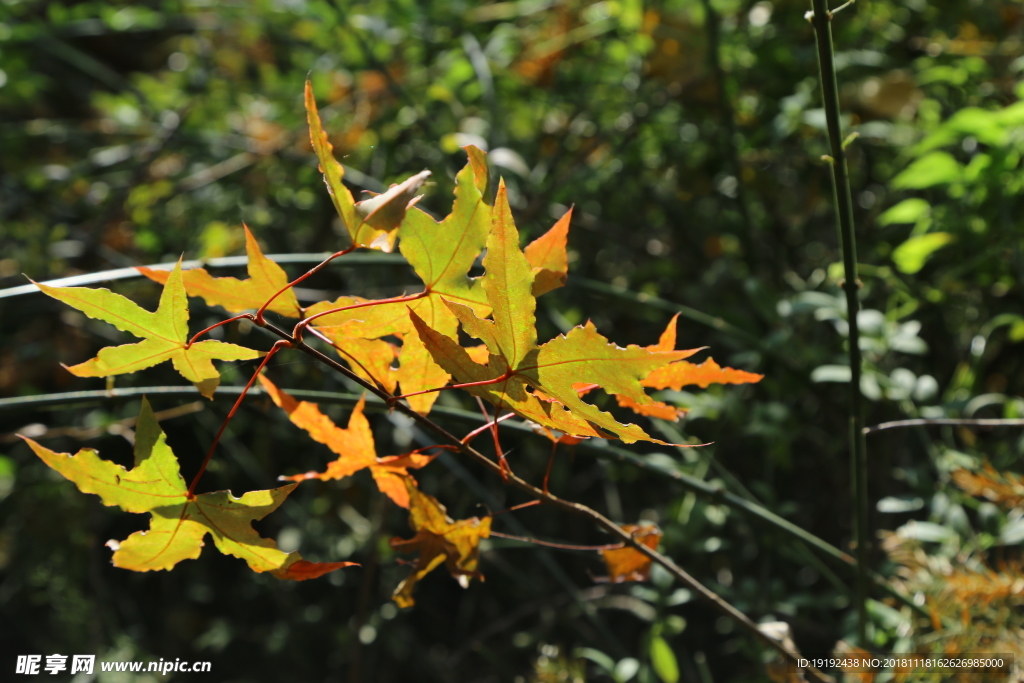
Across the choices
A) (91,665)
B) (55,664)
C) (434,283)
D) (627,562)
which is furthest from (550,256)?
(55,664)

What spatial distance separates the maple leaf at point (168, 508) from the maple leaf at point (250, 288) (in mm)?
69

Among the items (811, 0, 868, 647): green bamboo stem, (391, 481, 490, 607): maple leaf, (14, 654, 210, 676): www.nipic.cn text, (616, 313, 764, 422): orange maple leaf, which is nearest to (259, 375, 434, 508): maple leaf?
(391, 481, 490, 607): maple leaf

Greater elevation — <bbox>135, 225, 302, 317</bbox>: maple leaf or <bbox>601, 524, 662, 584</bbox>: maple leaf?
<bbox>135, 225, 302, 317</bbox>: maple leaf

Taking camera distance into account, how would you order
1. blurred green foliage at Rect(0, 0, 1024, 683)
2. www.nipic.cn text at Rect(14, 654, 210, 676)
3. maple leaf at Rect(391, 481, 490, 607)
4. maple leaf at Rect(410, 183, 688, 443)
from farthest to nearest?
www.nipic.cn text at Rect(14, 654, 210, 676), blurred green foliage at Rect(0, 0, 1024, 683), maple leaf at Rect(391, 481, 490, 607), maple leaf at Rect(410, 183, 688, 443)

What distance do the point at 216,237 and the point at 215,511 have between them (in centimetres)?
88

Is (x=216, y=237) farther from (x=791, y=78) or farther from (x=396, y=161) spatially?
(x=791, y=78)

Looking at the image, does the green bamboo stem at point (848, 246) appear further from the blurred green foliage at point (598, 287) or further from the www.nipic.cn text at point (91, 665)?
the www.nipic.cn text at point (91, 665)

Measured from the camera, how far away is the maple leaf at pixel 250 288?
15.3 inches

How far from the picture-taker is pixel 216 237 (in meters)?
1.15

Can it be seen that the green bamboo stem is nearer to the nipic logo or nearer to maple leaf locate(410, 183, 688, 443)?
maple leaf locate(410, 183, 688, 443)

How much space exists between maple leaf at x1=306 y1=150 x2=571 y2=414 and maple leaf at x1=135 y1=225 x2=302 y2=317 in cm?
2

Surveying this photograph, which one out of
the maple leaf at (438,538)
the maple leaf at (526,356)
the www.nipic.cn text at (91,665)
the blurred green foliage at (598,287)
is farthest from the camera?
the www.nipic.cn text at (91,665)

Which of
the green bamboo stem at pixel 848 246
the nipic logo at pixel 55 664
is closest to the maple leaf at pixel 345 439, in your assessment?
the green bamboo stem at pixel 848 246

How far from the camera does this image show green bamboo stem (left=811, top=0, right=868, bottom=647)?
0.37 m
